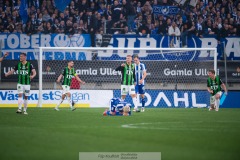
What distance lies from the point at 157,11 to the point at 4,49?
26.6ft

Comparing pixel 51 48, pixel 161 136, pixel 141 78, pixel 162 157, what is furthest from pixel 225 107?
pixel 162 157

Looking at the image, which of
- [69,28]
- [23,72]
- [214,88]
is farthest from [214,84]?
[23,72]

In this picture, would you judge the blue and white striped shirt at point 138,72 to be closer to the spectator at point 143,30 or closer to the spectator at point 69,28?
the spectator at point 143,30

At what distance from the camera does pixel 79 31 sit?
2794 centimetres

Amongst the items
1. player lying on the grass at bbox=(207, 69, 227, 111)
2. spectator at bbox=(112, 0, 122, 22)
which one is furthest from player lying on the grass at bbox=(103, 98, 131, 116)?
spectator at bbox=(112, 0, 122, 22)

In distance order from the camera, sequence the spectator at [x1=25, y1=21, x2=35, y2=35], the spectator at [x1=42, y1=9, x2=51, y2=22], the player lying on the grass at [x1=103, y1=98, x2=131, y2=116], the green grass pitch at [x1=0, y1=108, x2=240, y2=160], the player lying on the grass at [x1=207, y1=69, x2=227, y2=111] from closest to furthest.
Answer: the green grass pitch at [x1=0, y1=108, x2=240, y2=160]
the player lying on the grass at [x1=103, y1=98, x2=131, y2=116]
the player lying on the grass at [x1=207, y1=69, x2=227, y2=111]
the spectator at [x1=25, y1=21, x2=35, y2=35]
the spectator at [x1=42, y1=9, x2=51, y2=22]

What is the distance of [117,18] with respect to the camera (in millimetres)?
28922

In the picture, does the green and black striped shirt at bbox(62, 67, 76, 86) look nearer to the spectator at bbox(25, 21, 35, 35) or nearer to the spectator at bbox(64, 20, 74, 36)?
the spectator at bbox(25, 21, 35, 35)

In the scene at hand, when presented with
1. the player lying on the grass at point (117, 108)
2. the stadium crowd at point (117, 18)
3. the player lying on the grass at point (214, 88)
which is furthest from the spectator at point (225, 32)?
the player lying on the grass at point (117, 108)

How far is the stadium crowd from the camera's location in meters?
28.0

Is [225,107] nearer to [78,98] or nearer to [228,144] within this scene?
[78,98]

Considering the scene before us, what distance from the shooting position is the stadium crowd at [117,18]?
27969 mm

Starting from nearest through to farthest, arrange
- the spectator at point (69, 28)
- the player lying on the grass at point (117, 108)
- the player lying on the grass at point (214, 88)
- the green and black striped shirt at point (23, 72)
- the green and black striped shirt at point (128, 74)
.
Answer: the player lying on the grass at point (117, 108)
the green and black striped shirt at point (23, 72)
the green and black striped shirt at point (128, 74)
the player lying on the grass at point (214, 88)
the spectator at point (69, 28)

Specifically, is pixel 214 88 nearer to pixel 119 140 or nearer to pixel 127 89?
pixel 127 89
